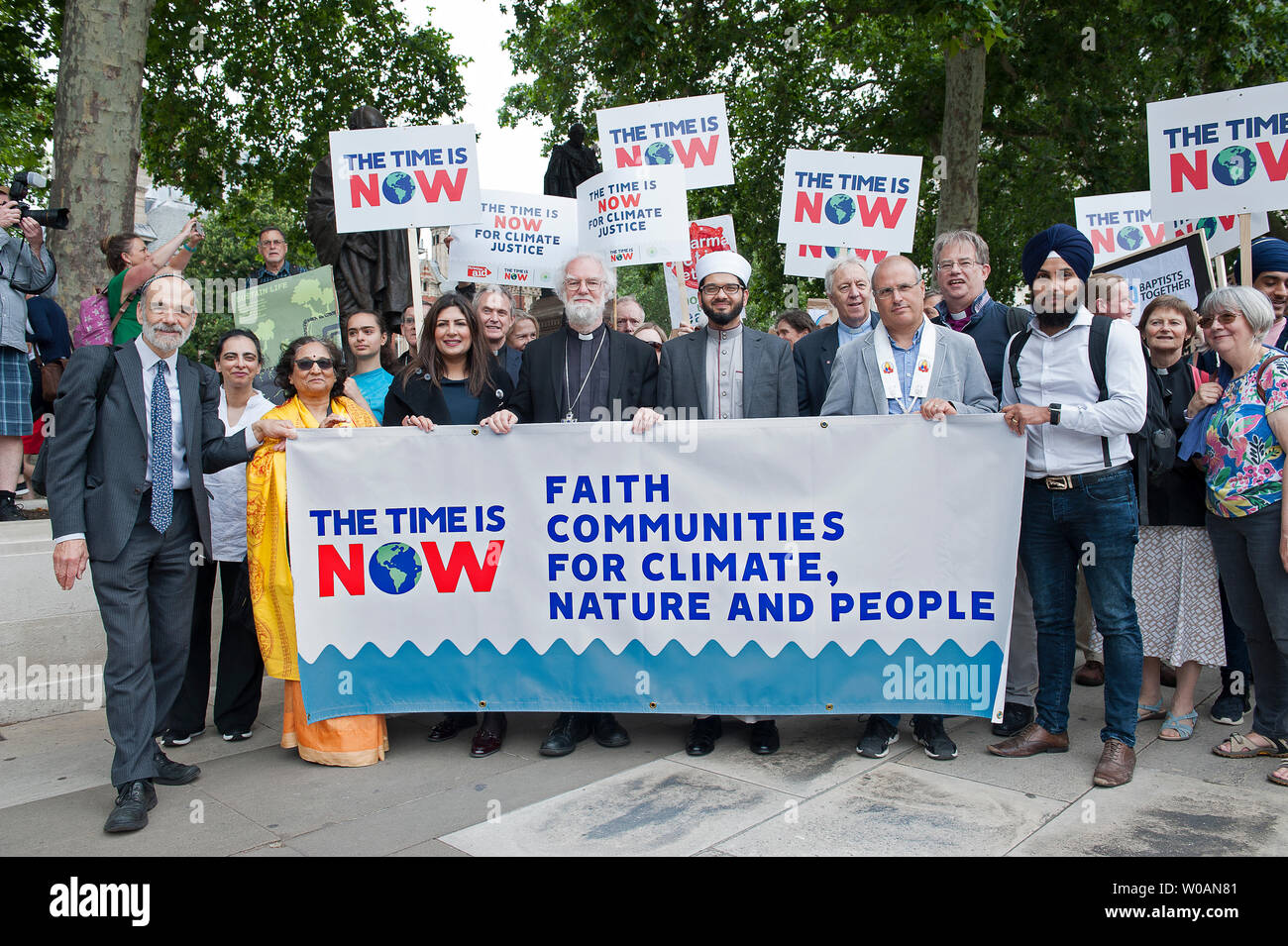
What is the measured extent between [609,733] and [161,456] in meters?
2.29

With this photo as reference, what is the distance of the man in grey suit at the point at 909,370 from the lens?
433cm

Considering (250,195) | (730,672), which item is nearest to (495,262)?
(730,672)

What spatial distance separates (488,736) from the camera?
457 centimetres

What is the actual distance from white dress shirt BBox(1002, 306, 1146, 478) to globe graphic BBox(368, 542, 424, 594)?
273 centimetres

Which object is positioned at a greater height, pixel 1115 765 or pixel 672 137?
pixel 672 137

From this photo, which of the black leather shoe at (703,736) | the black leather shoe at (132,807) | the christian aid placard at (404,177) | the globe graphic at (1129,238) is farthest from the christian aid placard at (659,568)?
the globe graphic at (1129,238)

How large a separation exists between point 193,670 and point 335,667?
100 centimetres

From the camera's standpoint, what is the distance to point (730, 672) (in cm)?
441

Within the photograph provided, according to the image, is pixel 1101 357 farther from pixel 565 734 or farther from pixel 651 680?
pixel 565 734

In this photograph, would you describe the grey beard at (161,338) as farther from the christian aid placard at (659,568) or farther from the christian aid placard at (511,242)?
the christian aid placard at (511,242)

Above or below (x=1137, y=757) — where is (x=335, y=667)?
above

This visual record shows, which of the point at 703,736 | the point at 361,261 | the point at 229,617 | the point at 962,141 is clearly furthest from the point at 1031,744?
the point at 962,141

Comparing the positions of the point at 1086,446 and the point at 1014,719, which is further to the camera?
the point at 1014,719
